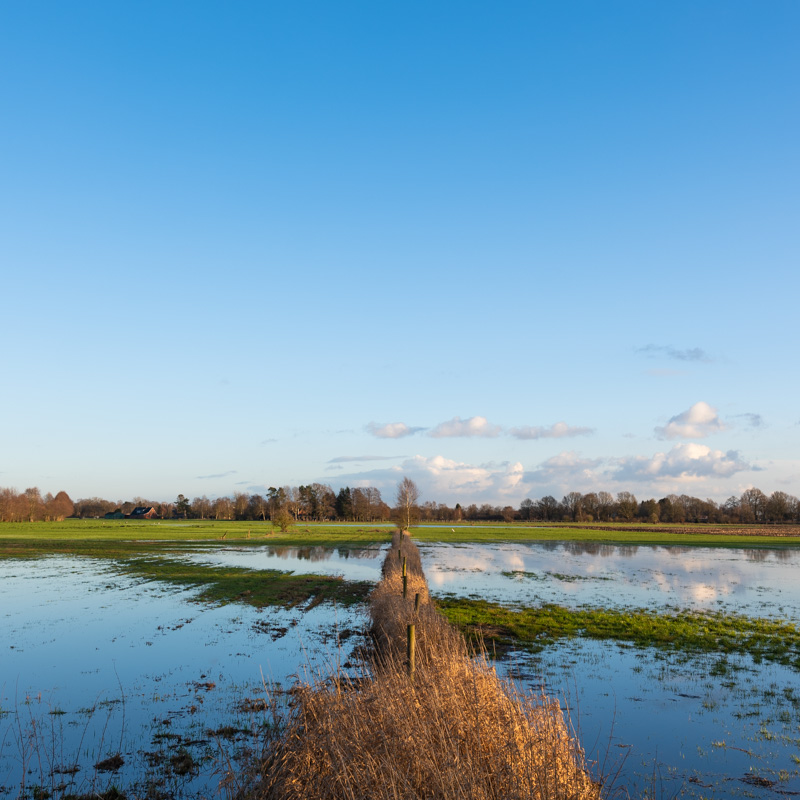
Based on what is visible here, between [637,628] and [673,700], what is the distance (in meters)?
8.53

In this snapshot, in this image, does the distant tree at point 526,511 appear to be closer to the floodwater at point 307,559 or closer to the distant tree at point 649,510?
the distant tree at point 649,510

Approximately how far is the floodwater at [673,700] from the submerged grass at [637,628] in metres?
1.25

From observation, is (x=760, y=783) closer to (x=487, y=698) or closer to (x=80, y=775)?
(x=487, y=698)

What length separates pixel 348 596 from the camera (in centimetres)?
2842

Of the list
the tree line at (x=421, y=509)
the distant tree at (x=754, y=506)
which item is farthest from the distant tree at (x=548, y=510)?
the distant tree at (x=754, y=506)

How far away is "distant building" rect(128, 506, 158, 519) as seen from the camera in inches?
7215

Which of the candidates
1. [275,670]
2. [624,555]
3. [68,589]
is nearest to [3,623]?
[68,589]

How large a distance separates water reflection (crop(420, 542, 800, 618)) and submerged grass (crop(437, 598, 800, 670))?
2.52 metres

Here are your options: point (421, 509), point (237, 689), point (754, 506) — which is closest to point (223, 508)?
point (421, 509)

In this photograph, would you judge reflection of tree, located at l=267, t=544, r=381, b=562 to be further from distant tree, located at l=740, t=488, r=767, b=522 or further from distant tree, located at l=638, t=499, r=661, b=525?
distant tree, located at l=740, t=488, r=767, b=522

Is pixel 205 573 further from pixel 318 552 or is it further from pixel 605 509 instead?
pixel 605 509

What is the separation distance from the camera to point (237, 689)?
13531 millimetres

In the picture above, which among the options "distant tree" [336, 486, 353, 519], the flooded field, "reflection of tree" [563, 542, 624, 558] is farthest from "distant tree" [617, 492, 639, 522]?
the flooded field

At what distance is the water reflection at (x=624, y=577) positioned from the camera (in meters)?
28.7
